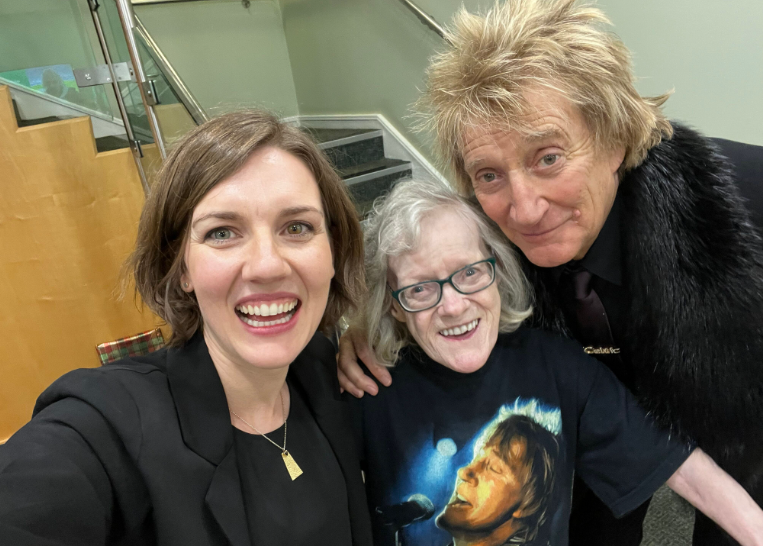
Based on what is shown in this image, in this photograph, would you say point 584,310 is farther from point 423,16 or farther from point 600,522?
point 423,16

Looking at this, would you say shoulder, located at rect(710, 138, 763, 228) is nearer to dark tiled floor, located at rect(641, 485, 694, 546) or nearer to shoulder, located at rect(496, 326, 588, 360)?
shoulder, located at rect(496, 326, 588, 360)

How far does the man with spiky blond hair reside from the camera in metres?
1.09

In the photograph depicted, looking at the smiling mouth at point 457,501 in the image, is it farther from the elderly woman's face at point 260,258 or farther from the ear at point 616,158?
the ear at point 616,158

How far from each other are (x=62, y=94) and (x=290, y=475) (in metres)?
2.56

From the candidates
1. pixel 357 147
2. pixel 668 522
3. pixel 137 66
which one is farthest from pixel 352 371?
pixel 357 147

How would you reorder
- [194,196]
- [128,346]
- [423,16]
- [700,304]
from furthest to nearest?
[423,16], [128,346], [700,304], [194,196]

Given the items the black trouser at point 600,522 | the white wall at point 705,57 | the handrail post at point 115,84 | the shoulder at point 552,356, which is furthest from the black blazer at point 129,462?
the white wall at point 705,57

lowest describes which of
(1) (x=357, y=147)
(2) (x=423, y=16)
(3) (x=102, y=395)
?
(3) (x=102, y=395)

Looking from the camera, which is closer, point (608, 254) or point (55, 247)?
point (608, 254)

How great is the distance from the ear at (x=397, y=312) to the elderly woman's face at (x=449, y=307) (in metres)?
0.04

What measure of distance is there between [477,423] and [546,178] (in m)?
0.62

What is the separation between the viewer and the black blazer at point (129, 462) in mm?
675

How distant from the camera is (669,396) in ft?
3.83

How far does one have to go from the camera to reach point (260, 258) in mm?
884
